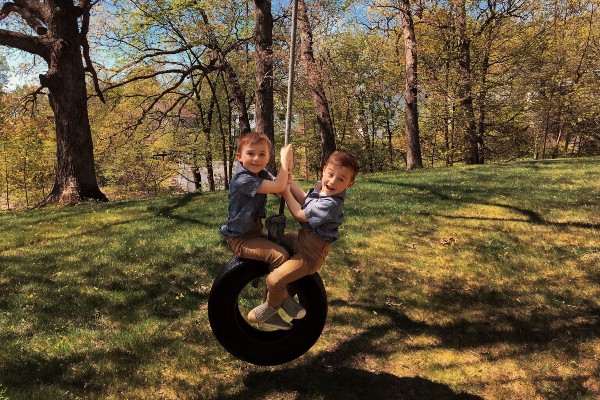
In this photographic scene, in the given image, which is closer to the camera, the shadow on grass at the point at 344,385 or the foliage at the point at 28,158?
the shadow on grass at the point at 344,385

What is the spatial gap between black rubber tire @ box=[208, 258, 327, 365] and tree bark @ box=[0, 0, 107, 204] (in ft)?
38.4

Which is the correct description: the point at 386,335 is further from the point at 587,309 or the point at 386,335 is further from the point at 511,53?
A: the point at 511,53

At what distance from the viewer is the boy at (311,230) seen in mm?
3252

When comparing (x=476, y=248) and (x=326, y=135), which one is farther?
(x=326, y=135)

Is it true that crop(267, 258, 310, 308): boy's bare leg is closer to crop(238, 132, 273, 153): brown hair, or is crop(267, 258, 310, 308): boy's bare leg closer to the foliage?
crop(238, 132, 273, 153): brown hair

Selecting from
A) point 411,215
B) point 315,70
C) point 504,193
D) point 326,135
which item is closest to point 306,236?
point 411,215

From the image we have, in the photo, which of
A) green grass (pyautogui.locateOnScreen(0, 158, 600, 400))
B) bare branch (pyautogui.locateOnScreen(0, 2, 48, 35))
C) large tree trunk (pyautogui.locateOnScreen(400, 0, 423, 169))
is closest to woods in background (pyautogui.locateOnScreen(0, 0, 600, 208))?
large tree trunk (pyautogui.locateOnScreen(400, 0, 423, 169))

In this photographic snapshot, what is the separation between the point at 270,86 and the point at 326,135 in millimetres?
6960

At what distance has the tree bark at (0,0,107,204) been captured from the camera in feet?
41.9

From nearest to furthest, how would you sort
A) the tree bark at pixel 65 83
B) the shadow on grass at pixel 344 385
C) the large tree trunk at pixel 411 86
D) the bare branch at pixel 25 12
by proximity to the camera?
the shadow on grass at pixel 344 385, the tree bark at pixel 65 83, the bare branch at pixel 25 12, the large tree trunk at pixel 411 86

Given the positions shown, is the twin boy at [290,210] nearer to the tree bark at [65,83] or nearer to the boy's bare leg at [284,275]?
the boy's bare leg at [284,275]

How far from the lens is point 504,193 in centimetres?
1080

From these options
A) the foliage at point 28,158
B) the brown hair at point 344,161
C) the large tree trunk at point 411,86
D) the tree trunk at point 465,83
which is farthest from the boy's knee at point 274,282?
the foliage at point 28,158

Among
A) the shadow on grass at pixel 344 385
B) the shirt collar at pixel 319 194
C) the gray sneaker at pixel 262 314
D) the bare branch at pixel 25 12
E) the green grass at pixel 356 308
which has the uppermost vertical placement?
the bare branch at pixel 25 12
